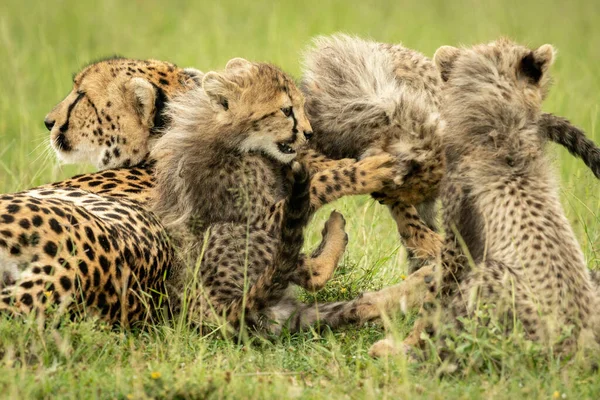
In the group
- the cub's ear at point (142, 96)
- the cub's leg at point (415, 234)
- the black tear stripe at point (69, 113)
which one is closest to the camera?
the cub's leg at point (415, 234)

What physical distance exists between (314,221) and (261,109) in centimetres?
172

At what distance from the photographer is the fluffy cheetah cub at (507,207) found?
3.76 m

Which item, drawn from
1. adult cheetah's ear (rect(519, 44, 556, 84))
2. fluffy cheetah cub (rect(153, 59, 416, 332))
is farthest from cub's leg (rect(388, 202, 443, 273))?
adult cheetah's ear (rect(519, 44, 556, 84))

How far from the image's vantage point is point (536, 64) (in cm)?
439

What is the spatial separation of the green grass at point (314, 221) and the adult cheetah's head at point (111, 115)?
169 millimetres

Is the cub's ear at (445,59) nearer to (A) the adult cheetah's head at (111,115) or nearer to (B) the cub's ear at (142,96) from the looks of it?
(A) the adult cheetah's head at (111,115)

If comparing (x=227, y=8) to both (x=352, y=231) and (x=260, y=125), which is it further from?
(x=260, y=125)

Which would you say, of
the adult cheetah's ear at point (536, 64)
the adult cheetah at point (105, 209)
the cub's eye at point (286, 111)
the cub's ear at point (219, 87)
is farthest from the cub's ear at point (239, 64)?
the adult cheetah's ear at point (536, 64)

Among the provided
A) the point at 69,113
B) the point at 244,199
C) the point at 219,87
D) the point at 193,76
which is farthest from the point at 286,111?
the point at 69,113

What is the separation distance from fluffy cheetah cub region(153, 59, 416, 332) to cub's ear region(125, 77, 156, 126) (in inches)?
15.1

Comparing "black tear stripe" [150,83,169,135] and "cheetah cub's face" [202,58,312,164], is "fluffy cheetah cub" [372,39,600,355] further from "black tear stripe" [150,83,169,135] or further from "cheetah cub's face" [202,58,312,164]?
"black tear stripe" [150,83,169,135]

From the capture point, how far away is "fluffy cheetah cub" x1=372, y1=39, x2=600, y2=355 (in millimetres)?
3758

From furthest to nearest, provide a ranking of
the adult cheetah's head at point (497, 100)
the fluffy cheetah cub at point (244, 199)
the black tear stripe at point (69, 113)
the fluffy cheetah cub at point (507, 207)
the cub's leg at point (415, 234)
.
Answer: the black tear stripe at point (69, 113) → the cub's leg at point (415, 234) → the fluffy cheetah cub at point (244, 199) → the adult cheetah's head at point (497, 100) → the fluffy cheetah cub at point (507, 207)

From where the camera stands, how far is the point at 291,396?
335 centimetres
